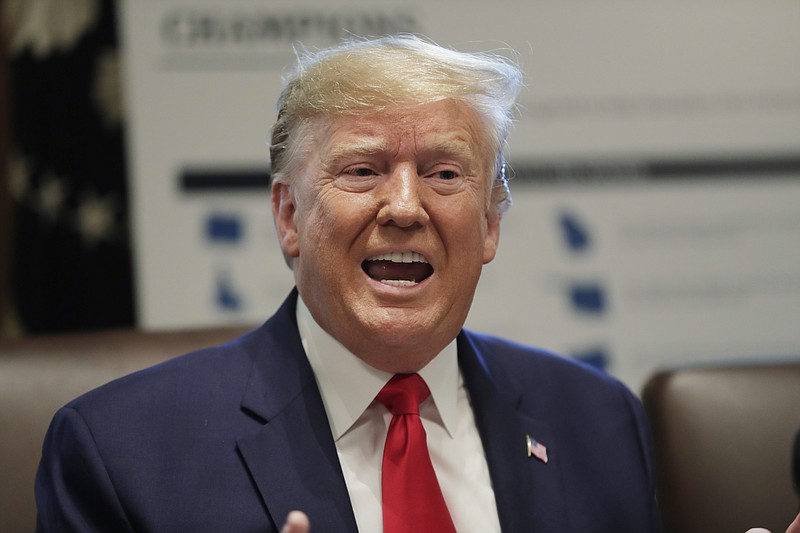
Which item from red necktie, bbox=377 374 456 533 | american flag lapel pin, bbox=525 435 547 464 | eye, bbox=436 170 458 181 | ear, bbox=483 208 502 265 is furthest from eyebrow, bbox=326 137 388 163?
american flag lapel pin, bbox=525 435 547 464

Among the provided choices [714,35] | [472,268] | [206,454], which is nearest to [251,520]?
[206,454]

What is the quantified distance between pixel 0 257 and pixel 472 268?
1998 mm

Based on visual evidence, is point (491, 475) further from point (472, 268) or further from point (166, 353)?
point (166, 353)

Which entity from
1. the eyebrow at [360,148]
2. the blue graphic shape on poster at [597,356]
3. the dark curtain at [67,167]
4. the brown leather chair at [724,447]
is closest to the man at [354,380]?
the eyebrow at [360,148]

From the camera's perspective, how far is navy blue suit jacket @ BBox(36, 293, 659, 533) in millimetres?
1707

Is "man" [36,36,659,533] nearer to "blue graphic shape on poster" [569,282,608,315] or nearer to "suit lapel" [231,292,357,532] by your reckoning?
"suit lapel" [231,292,357,532]

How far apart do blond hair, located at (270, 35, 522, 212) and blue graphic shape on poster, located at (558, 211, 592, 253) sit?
56.5 inches

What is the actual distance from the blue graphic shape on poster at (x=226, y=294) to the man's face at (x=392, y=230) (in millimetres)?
1450

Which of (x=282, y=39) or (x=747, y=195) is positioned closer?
(x=282, y=39)

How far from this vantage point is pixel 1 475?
6.61ft

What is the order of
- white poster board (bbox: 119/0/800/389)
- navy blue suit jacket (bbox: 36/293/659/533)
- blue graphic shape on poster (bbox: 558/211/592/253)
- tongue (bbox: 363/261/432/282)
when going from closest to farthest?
navy blue suit jacket (bbox: 36/293/659/533) → tongue (bbox: 363/261/432/282) → white poster board (bbox: 119/0/800/389) → blue graphic shape on poster (bbox: 558/211/592/253)

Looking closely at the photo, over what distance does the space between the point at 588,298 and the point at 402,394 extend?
1.69 metres

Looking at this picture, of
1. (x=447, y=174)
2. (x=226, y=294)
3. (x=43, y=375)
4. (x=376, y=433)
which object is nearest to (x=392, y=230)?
(x=447, y=174)

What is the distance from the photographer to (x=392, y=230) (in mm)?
1771
